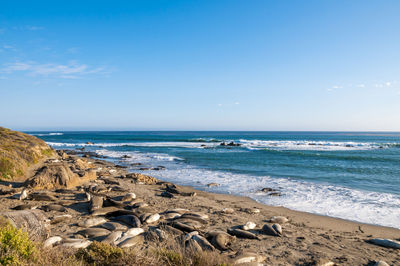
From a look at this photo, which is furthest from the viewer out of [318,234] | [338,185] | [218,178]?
[218,178]

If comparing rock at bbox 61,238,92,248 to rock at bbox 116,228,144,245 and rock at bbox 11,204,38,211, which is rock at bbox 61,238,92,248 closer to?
rock at bbox 116,228,144,245

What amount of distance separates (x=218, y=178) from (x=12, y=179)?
10.2 meters

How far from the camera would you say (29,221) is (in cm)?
555

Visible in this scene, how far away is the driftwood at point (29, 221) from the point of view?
5146mm

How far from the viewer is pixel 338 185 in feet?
44.5

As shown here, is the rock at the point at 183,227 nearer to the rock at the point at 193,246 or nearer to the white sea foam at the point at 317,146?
the rock at the point at 193,246

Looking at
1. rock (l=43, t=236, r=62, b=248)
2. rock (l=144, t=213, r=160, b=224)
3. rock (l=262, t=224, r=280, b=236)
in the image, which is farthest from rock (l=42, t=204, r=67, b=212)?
rock (l=262, t=224, r=280, b=236)

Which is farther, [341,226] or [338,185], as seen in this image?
[338,185]

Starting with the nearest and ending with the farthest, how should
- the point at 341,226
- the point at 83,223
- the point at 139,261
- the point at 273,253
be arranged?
the point at 139,261 < the point at 273,253 < the point at 83,223 < the point at 341,226

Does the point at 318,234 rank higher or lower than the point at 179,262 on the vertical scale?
lower

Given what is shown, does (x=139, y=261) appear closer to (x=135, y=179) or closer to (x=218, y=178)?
(x=135, y=179)

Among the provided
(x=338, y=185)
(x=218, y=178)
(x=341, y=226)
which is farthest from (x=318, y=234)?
(x=218, y=178)

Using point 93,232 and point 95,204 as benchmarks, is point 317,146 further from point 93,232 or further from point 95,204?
point 93,232

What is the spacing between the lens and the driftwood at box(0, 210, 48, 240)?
515 centimetres
